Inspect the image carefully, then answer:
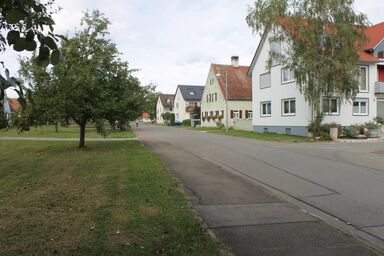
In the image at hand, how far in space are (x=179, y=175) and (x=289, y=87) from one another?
24.6 meters

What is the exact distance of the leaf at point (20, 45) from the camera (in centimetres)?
211

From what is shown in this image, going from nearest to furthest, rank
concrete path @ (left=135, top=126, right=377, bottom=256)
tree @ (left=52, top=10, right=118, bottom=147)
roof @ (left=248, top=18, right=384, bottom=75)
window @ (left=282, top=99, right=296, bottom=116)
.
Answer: concrete path @ (left=135, top=126, right=377, bottom=256), tree @ (left=52, top=10, right=118, bottom=147), roof @ (left=248, top=18, right=384, bottom=75), window @ (left=282, top=99, right=296, bottom=116)

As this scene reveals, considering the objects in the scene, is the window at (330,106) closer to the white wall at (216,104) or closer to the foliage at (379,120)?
the foliage at (379,120)

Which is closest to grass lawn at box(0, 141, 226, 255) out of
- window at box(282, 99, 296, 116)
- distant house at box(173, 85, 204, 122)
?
window at box(282, 99, 296, 116)

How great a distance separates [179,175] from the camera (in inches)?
491

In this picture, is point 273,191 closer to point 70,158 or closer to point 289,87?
point 70,158

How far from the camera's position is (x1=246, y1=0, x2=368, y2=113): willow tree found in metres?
28.1

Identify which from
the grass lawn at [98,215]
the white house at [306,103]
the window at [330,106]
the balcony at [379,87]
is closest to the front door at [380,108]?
the white house at [306,103]

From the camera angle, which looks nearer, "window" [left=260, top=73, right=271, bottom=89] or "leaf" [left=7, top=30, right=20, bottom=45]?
"leaf" [left=7, top=30, right=20, bottom=45]

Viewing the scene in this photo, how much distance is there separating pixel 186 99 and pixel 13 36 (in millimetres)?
83356

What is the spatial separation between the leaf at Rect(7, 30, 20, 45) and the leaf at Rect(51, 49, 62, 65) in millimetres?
194

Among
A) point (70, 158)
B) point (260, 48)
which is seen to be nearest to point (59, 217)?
point (70, 158)

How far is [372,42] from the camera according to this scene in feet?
119

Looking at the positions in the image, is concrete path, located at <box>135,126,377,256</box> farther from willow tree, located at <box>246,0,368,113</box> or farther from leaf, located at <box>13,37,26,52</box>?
willow tree, located at <box>246,0,368,113</box>
